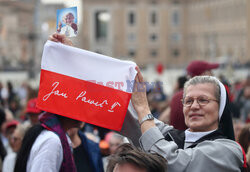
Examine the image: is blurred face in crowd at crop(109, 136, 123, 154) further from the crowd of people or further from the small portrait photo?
the small portrait photo

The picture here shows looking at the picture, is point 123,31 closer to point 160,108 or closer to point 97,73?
point 160,108

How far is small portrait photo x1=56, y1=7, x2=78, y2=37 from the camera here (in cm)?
339

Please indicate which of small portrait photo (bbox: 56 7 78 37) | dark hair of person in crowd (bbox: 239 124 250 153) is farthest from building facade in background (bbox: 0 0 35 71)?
small portrait photo (bbox: 56 7 78 37)

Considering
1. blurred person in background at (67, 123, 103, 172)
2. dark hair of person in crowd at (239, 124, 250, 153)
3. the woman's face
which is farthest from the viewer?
dark hair of person in crowd at (239, 124, 250, 153)

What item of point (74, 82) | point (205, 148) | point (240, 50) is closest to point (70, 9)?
point (74, 82)

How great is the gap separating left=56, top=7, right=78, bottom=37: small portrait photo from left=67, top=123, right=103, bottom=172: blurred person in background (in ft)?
3.43

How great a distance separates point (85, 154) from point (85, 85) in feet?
3.60

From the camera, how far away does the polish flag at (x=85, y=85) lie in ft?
10.5

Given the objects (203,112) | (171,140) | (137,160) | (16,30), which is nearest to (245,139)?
(171,140)

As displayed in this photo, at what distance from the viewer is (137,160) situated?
255cm

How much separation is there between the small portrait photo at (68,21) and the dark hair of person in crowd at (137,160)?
3.35 feet

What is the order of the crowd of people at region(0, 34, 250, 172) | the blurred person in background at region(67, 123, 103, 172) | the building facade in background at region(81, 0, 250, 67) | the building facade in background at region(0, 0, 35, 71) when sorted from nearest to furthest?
the crowd of people at region(0, 34, 250, 172) < the blurred person in background at region(67, 123, 103, 172) < the building facade in background at region(0, 0, 35, 71) < the building facade in background at region(81, 0, 250, 67)

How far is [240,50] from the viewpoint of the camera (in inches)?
2120

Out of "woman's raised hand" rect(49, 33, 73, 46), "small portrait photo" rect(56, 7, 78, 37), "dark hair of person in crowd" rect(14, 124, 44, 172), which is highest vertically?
"small portrait photo" rect(56, 7, 78, 37)
